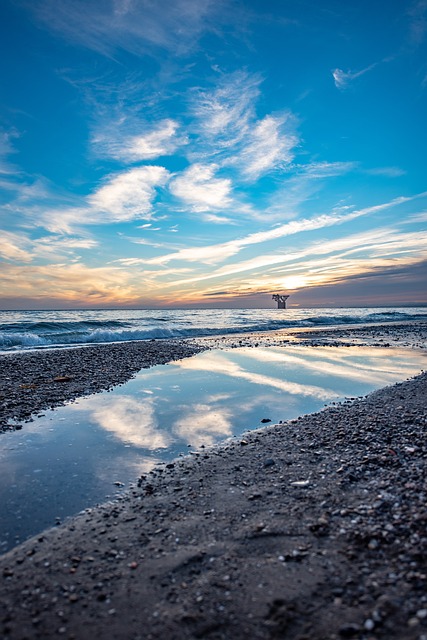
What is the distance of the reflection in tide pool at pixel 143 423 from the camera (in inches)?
204

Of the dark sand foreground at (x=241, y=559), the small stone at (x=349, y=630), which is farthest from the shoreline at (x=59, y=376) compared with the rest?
the small stone at (x=349, y=630)

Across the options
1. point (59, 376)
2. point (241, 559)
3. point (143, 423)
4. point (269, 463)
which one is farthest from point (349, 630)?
point (59, 376)

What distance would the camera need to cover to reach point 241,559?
3635 mm

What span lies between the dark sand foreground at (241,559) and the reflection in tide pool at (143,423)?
67 cm

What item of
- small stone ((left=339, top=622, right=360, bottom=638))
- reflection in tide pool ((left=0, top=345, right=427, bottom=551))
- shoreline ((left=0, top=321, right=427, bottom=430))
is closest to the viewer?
small stone ((left=339, top=622, right=360, bottom=638))

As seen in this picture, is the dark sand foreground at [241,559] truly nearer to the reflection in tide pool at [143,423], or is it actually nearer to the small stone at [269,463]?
the small stone at [269,463]

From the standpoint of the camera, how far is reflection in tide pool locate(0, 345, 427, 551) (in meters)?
5.19

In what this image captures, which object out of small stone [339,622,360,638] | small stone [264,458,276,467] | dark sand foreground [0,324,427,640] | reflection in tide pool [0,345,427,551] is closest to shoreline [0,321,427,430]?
reflection in tide pool [0,345,427,551]

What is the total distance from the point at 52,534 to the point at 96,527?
496 mm

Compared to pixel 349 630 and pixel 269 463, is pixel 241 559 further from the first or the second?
pixel 269 463

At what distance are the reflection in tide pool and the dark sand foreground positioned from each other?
26.2 inches

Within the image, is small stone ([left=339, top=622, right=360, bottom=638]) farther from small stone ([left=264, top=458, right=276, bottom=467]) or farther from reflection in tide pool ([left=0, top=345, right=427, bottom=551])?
reflection in tide pool ([left=0, top=345, right=427, bottom=551])

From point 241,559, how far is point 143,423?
4.96 m

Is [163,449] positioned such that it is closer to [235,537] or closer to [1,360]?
Result: [235,537]
